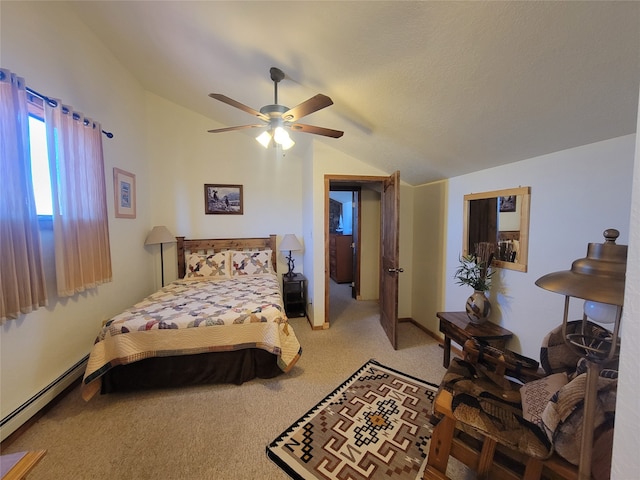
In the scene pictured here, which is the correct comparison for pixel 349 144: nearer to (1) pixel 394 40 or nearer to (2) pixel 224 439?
(1) pixel 394 40

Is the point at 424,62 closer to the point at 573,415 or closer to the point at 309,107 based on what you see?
the point at 309,107

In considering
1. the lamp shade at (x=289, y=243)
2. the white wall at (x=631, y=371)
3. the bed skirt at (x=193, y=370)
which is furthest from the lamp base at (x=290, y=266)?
the white wall at (x=631, y=371)

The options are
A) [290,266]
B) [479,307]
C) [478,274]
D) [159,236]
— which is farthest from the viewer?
[290,266]

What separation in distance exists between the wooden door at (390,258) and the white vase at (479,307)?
712mm

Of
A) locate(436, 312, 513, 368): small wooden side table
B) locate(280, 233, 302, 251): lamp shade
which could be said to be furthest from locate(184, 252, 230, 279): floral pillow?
locate(436, 312, 513, 368): small wooden side table

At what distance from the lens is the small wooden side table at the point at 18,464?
2.67 ft

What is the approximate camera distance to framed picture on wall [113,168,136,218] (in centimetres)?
283

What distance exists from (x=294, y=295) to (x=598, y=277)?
3319mm

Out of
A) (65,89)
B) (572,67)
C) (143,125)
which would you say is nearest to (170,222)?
(143,125)

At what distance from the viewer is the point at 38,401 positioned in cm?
181

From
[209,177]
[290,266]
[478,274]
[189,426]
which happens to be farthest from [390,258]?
[209,177]

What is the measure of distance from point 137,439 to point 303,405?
113cm

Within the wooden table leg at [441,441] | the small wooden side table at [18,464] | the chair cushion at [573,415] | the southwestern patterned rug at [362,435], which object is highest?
the chair cushion at [573,415]

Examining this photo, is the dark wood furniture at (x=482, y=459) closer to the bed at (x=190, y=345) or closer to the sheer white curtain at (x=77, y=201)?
the bed at (x=190, y=345)
